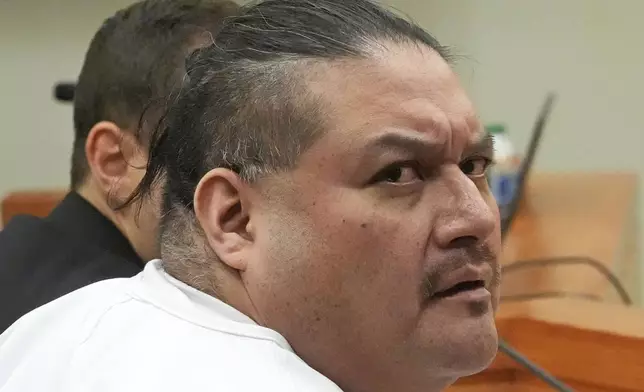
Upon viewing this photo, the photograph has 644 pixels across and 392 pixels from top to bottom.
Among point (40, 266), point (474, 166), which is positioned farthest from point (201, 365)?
point (40, 266)

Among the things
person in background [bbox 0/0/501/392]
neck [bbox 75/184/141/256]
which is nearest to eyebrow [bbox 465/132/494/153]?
person in background [bbox 0/0/501/392]

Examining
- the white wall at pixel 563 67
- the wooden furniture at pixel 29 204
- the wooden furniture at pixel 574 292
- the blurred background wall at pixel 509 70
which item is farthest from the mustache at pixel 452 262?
the white wall at pixel 563 67

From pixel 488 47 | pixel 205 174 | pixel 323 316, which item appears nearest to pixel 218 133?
pixel 205 174

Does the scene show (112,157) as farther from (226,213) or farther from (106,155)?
(226,213)

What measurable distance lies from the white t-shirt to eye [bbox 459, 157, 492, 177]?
21 centimetres

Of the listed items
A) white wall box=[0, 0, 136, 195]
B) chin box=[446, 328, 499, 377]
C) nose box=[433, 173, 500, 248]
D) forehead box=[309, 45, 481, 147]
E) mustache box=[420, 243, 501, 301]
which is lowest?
white wall box=[0, 0, 136, 195]

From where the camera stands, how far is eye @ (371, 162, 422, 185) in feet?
1.91

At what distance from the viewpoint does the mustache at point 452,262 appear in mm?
579

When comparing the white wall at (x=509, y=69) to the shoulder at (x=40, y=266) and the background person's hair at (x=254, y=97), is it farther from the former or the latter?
the background person's hair at (x=254, y=97)

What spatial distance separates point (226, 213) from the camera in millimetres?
611

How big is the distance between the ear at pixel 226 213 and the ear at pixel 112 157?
0.49 meters

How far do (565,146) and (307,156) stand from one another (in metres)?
1.91

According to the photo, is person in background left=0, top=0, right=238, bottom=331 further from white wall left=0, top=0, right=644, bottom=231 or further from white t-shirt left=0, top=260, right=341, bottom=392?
white wall left=0, top=0, right=644, bottom=231

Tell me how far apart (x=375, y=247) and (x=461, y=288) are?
8cm
